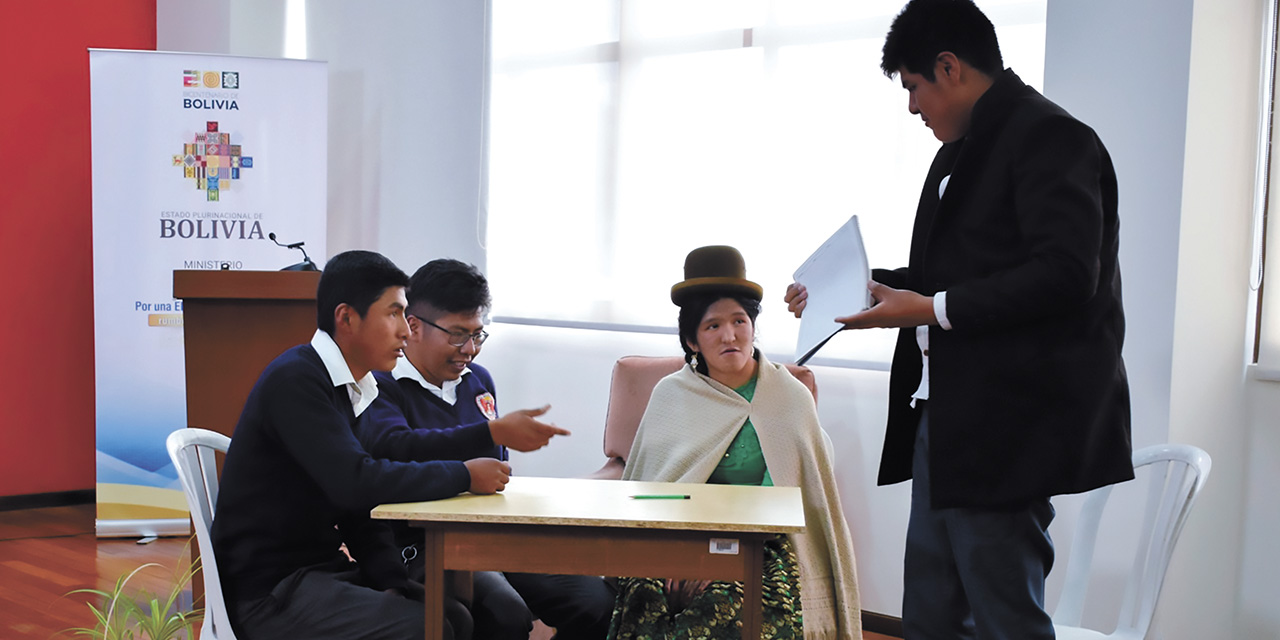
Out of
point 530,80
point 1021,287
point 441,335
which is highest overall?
point 530,80

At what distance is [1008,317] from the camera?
144cm

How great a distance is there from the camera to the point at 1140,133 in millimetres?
2707

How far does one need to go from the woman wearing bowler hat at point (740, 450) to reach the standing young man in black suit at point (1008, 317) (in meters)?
0.72

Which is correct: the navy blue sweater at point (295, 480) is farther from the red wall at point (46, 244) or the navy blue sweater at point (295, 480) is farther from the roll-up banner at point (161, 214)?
the red wall at point (46, 244)

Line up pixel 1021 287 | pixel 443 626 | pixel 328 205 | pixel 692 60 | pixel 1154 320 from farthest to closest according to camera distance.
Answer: pixel 328 205, pixel 692 60, pixel 1154 320, pixel 443 626, pixel 1021 287

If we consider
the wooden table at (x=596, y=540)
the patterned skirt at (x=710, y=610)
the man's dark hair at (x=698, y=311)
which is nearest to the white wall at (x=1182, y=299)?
the man's dark hair at (x=698, y=311)

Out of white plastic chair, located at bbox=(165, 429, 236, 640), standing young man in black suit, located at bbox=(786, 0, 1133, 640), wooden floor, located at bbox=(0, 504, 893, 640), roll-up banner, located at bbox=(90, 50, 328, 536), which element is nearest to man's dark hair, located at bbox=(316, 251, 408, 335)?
white plastic chair, located at bbox=(165, 429, 236, 640)

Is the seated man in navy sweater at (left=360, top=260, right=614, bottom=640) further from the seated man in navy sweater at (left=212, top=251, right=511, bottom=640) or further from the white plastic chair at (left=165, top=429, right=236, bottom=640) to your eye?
the white plastic chair at (left=165, top=429, right=236, bottom=640)

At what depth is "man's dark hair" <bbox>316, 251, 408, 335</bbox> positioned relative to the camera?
1980 mm

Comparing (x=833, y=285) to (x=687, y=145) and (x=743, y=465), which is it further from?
(x=687, y=145)

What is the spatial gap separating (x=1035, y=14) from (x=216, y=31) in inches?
161

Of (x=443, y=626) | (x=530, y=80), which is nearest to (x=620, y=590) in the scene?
(x=443, y=626)

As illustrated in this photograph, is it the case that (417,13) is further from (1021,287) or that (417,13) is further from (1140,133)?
(1021,287)

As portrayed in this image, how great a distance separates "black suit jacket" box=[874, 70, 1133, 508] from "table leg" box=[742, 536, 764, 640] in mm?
318
